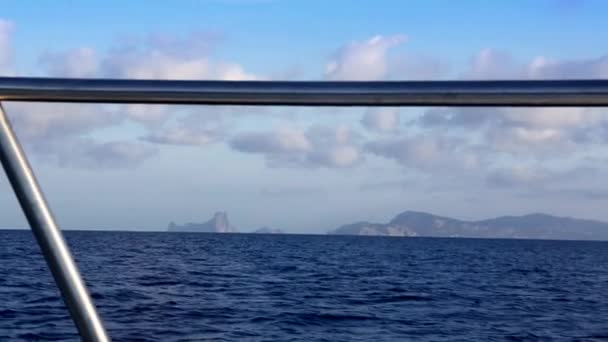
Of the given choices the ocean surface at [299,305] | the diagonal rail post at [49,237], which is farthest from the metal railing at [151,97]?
the ocean surface at [299,305]

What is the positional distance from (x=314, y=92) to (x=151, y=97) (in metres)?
0.19

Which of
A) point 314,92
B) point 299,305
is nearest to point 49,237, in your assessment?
point 314,92

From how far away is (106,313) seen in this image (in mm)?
17859

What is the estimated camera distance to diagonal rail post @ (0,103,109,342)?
3.01 ft

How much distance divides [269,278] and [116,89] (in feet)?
98.9

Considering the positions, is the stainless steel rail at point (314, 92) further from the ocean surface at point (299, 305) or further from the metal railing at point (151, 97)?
the ocean surface at point (299, 305)

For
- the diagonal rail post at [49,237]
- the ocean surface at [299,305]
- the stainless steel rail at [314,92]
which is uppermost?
the stainless steel rail at [314,92]

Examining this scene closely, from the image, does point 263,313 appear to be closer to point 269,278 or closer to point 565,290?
point 269,278

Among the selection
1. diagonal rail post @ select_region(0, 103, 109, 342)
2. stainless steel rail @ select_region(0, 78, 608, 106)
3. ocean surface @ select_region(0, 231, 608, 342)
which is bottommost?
ocean surface @ select_region(0, 231, 608, 342)

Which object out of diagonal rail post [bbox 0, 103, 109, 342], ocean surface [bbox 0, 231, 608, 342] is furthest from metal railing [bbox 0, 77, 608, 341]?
ocean surface [bbox 0, 231, 608, 342]

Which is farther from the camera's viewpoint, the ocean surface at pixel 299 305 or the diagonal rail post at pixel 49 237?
the ocean surface at pixel 299 305

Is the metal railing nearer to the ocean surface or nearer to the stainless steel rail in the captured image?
the stainless steel rail

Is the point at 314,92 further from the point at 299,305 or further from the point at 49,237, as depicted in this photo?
the point at 299,305

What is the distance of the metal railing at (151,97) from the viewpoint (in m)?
0.88
